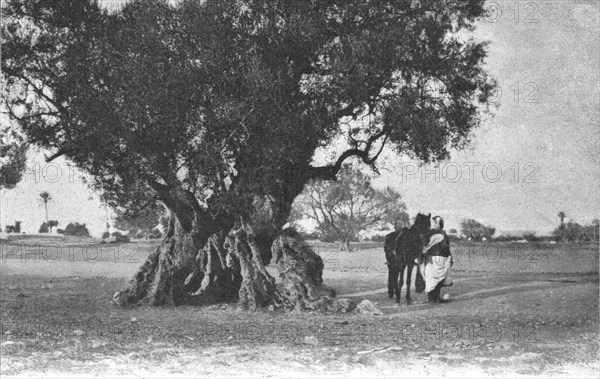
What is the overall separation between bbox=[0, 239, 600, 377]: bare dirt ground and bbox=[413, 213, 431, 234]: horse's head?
78 cm

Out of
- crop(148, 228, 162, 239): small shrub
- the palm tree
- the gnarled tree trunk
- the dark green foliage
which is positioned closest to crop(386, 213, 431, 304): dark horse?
the gnarled tree trunk

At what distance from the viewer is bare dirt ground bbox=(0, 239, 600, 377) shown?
852 centimetres

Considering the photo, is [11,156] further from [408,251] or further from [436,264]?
[436,264]

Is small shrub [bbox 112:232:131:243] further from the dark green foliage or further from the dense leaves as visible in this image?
the dark green foliage

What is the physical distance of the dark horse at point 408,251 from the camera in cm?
1163

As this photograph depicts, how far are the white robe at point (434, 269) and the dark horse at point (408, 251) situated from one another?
0.55 feet

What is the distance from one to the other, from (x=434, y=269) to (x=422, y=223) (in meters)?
1.20

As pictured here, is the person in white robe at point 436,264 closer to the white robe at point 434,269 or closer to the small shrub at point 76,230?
the white robe at point 434,269

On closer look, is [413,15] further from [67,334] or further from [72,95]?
[67,334]

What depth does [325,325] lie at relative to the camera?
9922 mm

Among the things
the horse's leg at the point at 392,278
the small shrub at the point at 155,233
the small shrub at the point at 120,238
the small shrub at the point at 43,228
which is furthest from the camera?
the small shrub at the point at 155,233

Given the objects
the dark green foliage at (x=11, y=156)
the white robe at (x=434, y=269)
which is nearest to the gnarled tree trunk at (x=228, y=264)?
the white robe at (x=434, y=269)

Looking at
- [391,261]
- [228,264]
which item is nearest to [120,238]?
[228,264]

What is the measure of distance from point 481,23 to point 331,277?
619 cm
